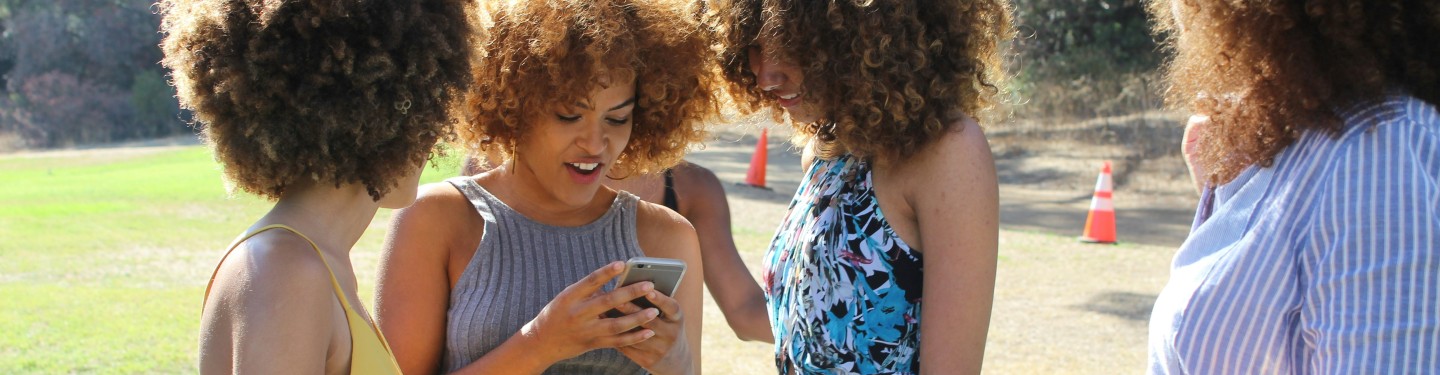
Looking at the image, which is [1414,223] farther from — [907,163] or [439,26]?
[439,26]

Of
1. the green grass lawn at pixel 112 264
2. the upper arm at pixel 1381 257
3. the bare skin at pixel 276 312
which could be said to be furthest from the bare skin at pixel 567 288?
the upper arm at pixel 1381 257

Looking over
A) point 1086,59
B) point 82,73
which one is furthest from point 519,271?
point 82,73

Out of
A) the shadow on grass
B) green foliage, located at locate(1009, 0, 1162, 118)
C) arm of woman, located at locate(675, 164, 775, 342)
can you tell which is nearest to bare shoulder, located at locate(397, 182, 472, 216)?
arm of woman, located at locate(675, 164, 775, 342)

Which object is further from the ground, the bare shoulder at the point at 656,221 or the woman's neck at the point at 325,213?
the woman's neck at the point at 325,213

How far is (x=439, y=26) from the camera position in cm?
190

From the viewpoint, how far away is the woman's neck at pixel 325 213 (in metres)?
1.84

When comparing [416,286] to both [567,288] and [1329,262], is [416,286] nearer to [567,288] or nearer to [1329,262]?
[567,288]

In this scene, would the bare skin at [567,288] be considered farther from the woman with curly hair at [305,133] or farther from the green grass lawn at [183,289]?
the woman with curly hair at [305,133]

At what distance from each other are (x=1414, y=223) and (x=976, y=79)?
867 millimetres

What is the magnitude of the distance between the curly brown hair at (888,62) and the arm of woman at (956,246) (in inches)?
2.4

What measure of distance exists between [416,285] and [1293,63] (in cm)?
169

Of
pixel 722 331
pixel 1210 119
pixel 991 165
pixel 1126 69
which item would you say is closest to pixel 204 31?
pixel 991 165

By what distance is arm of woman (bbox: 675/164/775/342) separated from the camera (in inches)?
134

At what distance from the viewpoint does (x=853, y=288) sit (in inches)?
89.0
